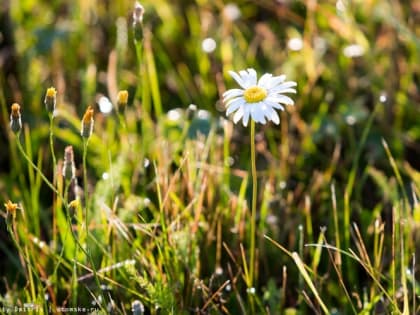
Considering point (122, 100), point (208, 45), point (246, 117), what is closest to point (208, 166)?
point (122, 100)

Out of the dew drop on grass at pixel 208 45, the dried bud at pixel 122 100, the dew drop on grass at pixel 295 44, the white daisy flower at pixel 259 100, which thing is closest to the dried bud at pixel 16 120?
the dried bud at pixel 122 100

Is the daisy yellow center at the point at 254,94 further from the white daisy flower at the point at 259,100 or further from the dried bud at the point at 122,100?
the dried bud at the point at 122,100

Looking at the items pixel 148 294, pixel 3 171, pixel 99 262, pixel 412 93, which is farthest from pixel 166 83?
pixel 148 294

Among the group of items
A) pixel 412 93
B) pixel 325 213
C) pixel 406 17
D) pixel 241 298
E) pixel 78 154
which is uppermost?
pixel 406 17

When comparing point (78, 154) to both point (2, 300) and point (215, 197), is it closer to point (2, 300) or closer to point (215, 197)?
point (215, 197)

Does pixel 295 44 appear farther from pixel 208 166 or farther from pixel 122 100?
pixel 122 100

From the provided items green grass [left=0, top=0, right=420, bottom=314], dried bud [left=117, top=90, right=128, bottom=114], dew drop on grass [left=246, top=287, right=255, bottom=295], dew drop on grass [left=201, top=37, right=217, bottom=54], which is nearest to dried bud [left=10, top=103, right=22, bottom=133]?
green grass [left=0, top=0, right=420, bottom=314]

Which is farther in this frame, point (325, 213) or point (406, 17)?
point (406, 17)
